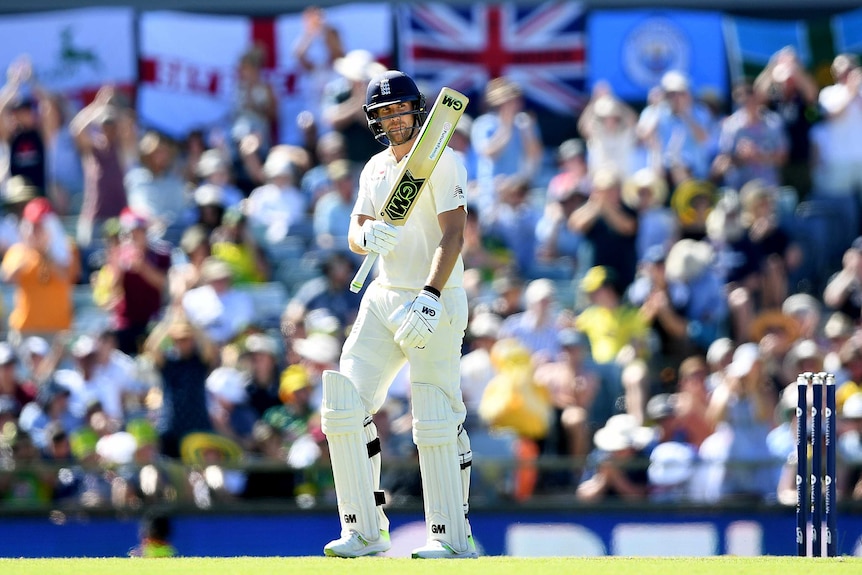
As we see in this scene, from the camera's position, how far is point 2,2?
1614 cm

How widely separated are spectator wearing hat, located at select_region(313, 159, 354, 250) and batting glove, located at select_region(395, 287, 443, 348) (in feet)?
19.9

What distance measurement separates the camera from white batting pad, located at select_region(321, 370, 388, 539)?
710 centimetres

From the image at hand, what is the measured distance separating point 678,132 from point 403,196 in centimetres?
707

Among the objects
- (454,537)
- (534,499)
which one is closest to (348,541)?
(454,537)

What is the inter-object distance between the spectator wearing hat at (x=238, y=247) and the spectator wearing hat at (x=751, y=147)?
3.82m

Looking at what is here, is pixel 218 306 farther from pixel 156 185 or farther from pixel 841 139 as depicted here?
pixel 841 139

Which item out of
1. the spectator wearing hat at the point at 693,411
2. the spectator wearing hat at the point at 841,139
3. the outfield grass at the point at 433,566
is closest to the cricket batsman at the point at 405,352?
the outfield grass at the point at 433,566

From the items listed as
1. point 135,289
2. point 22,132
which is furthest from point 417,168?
point 22,132

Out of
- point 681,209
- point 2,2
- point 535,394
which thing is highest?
point 2,2

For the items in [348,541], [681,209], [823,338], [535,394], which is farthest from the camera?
[681,209]

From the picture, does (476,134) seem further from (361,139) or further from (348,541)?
(348,541)

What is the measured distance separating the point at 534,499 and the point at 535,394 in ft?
3.06

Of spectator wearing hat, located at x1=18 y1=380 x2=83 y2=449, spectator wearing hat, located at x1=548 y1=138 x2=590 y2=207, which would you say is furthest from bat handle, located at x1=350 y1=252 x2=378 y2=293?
spectator wearing hat, located at x1=548 y1=138 x2=590 y2=207

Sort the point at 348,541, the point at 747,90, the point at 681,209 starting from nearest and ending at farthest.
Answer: the point at 348,541
the point at 681,209
the point at 747,90
